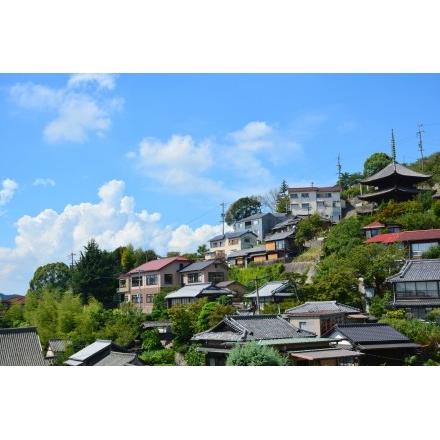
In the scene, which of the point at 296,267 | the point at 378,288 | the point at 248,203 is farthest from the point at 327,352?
the point at 248,203

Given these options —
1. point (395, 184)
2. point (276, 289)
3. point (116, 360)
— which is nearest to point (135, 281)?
point (276, 289)

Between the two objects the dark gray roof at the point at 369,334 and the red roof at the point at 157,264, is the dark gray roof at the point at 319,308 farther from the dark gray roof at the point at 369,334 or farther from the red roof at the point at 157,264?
the red roof at the point at 157,264

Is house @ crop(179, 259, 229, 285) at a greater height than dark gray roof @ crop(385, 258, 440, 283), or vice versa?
house @ crop(179, 259, 229, 285)

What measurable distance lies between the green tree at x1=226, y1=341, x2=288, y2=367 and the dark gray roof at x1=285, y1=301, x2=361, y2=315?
2.15 metres

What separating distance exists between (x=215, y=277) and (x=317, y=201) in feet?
18.7

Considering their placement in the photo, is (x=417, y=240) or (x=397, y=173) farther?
(x=397, y=173)

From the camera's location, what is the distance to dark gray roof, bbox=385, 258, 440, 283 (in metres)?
8.03

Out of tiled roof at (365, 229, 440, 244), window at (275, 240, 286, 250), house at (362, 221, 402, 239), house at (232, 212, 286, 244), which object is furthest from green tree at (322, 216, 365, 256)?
house at (232, 212, 286, 244)

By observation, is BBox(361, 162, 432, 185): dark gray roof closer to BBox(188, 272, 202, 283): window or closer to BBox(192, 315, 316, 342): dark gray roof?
BBox(188, 272, 202, 283): window

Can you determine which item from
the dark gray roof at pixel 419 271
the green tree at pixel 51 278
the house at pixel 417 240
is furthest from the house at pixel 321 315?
the green tree at pixel 51 278

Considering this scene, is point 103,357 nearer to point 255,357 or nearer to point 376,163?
point 255,357

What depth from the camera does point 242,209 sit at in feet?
60.6

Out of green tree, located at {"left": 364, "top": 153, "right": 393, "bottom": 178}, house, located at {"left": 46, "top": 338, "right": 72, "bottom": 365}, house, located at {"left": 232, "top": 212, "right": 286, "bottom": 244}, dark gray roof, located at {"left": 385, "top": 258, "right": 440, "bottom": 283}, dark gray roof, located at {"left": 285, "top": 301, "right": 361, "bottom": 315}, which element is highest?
green tree, located at {"left": 364, "top": 153, "right": 393, "bottom": 178}

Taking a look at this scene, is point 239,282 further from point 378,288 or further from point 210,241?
point 210,241
